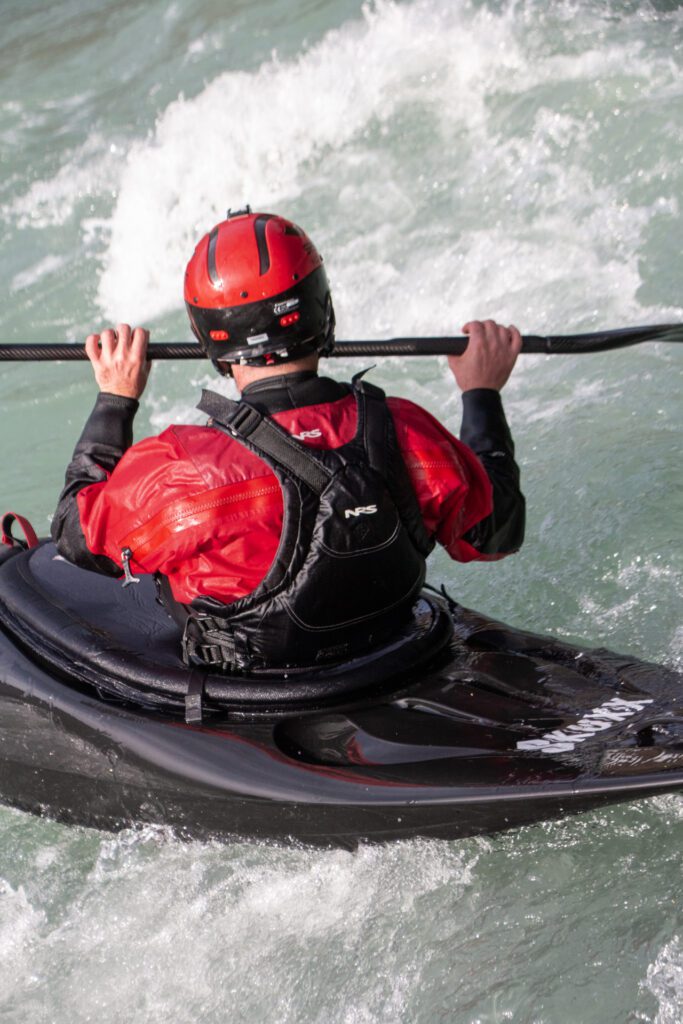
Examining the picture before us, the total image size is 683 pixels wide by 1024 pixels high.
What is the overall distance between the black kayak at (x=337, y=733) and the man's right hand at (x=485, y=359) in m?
0.55

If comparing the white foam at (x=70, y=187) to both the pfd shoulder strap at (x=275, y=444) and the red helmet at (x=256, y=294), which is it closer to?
the red helmet at (x=256, y=294)

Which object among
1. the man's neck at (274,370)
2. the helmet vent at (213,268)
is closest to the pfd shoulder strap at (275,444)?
the man's neck at (274,370)

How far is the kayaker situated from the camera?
7.57 feet

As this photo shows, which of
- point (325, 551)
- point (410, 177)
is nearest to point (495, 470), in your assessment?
point (325, 551)

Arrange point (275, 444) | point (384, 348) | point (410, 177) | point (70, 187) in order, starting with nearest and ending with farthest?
point (275, 444), point (384, 348), point (410, 177), point (70, 187)

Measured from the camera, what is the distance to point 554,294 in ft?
19.4

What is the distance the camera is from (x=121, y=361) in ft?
8.99

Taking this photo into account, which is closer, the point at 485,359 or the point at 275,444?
the point at 275,444

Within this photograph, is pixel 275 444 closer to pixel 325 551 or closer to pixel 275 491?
pixel 275 491

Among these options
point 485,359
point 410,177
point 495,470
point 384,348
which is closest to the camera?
point 495,470

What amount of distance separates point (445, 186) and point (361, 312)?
1050mm

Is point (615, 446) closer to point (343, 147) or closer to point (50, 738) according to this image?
point (50, 738)

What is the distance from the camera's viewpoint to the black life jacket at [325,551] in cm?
230

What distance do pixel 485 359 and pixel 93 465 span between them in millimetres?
935
